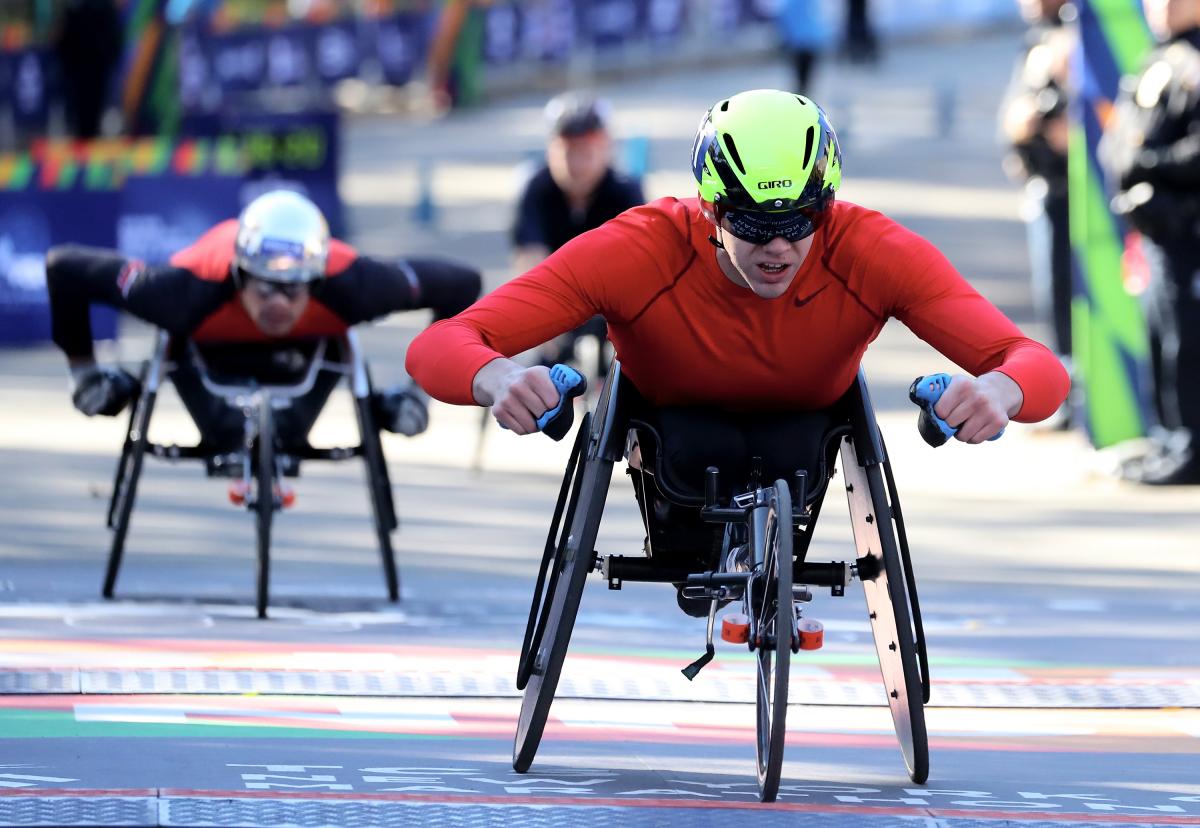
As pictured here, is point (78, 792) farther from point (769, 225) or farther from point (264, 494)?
point (264, 494)

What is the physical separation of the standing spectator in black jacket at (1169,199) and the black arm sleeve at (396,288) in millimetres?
3800

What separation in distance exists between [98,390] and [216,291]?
67 cm

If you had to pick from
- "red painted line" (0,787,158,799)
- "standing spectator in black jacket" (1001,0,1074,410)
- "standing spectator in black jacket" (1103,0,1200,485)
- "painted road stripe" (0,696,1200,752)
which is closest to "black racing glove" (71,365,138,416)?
"painted road stripe" (0,696,1200,752)

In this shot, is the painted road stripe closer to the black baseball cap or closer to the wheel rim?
the wheel rim

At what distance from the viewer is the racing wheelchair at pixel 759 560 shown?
6.26m

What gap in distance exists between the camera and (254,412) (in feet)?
32.1

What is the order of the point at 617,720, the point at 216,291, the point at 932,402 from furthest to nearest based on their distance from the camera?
the point at 216,291, the point at 617,720, the point at 932,402

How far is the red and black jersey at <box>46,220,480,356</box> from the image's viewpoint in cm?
965

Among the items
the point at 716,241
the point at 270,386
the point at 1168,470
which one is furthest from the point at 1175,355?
the point at 716,241

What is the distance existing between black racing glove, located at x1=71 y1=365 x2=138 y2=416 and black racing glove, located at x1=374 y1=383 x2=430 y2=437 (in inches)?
37.7

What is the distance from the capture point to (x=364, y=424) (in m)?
9.89

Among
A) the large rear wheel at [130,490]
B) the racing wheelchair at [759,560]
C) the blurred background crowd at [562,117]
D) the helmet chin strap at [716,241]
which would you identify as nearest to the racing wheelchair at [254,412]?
the large rear wheel at [130,490]

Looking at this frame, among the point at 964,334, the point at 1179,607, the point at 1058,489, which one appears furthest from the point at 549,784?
the point at 1058,489

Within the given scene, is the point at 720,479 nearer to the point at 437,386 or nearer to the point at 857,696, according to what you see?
the point at 437,386
